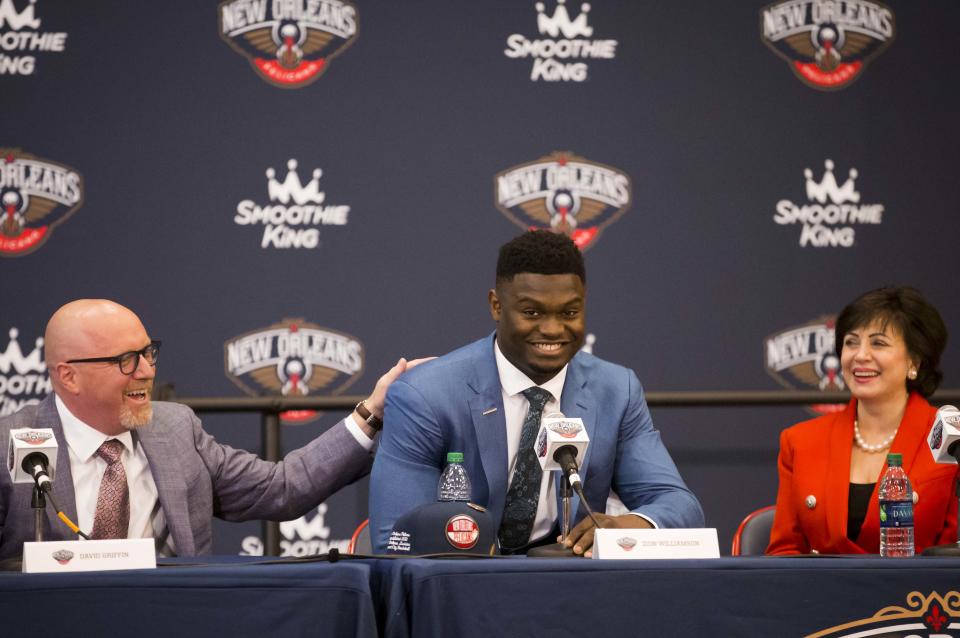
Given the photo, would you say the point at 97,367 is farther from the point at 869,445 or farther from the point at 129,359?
the point at 869,445

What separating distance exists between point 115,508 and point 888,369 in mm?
2016

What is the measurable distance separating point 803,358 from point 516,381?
1940 millimetres

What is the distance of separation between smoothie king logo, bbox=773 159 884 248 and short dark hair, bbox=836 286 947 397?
1197 millimetres

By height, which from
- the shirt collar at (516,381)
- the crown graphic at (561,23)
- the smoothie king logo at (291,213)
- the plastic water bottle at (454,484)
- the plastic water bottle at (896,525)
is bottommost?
the plastic water bottle at (896,525)

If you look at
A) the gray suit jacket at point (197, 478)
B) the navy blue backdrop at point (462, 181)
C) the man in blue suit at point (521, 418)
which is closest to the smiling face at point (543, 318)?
the man in blue suit at point (521, 418)

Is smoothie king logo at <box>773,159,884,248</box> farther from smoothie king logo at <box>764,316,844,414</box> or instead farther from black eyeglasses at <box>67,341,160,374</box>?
black eyeglasses at <box>67,341,160,374</box>

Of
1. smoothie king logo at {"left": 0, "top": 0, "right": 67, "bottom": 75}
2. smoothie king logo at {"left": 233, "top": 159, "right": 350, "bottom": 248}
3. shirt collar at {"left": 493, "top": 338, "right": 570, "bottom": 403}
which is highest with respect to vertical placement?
smoothie king logo at {"left": 0, "top": 0, "right": 67, "bottom": 75}

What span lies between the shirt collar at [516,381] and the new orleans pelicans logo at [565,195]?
5.32ft

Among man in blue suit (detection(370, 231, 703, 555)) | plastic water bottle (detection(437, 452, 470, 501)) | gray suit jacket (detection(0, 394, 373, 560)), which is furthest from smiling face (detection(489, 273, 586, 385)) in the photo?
gray suit jacket (detection(0, 394, 373, 560))

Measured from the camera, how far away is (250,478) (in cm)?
309

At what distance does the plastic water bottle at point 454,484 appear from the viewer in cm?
253

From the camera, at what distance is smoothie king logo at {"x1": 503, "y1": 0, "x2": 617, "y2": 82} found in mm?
4387

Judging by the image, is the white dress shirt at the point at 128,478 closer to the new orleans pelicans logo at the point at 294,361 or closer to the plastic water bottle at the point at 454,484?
the plastic water bottle at the point at 454,484

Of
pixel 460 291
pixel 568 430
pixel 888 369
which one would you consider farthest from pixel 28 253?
pixel 888 369
